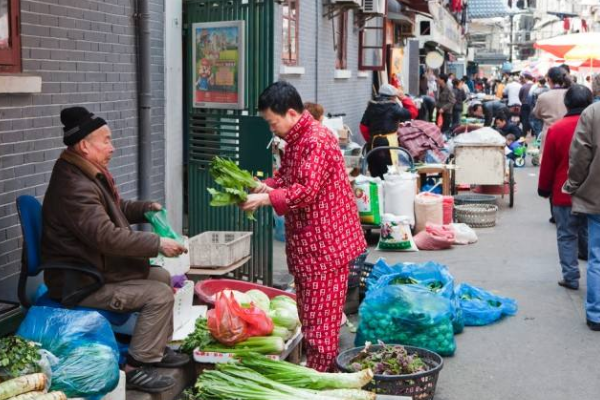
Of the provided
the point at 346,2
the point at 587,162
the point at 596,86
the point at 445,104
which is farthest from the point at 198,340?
the point at 445,104

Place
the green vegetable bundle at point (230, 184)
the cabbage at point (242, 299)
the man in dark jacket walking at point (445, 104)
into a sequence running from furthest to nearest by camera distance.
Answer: the man in dark jacket walking at point (445, 104) < the cabbage at point (242, 299) < the green vegetable bundle at point (230, 184)

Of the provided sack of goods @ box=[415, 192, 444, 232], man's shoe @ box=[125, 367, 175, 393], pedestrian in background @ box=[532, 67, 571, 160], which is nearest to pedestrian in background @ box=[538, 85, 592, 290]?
sack of goods @ box=[415, 192, 444, 232]

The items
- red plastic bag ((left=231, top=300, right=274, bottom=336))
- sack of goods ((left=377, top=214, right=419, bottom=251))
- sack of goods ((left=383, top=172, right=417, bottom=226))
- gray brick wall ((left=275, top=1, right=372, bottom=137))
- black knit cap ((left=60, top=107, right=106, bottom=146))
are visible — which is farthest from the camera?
gray brick wall ((left=275, top=1, right=372, bottom=137))

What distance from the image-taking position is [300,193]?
5.00 meters

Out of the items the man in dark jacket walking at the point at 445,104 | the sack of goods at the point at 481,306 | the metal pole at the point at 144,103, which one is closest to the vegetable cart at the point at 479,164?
the sack of goods at the point at 481,306

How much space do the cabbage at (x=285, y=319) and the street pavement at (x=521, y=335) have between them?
0.99 meters

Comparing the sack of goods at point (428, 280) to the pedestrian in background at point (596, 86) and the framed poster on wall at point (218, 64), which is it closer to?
the framed poster on wall at point (218, 64)

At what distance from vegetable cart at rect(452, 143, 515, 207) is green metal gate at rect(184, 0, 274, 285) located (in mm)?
6135

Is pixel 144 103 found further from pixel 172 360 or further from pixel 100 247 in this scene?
pixel 100 247

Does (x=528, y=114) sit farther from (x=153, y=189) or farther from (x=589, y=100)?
(x=153, y=189)

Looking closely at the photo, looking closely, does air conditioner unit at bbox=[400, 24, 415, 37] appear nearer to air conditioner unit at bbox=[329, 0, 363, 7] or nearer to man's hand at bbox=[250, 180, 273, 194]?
air conditioner unit at bbox=[329, 0, 363, 7]

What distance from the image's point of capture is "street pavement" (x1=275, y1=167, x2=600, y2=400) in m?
6.23

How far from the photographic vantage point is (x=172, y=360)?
5664 millimetres

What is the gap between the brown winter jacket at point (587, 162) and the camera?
24.4 ft
